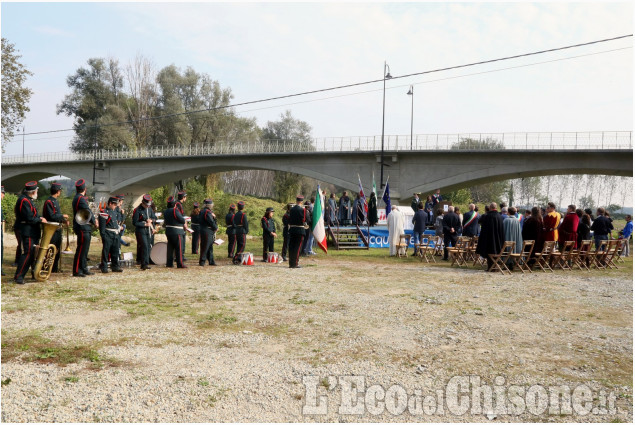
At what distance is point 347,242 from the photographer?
65.8 ft

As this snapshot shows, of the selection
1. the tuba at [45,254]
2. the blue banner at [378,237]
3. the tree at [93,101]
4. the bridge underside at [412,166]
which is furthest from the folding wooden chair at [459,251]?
the tree at [93,101]

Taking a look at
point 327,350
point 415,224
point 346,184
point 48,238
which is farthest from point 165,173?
point 327,350

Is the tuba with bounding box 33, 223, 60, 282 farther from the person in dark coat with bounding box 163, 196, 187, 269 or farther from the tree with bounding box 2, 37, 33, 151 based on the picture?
the tree with bounding box 2, 37, 33, 151

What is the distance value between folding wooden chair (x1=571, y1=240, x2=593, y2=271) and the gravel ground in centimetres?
347

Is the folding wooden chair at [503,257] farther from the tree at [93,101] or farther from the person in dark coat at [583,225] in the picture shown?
the tree at [93,101]

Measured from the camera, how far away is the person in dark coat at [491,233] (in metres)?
12.6

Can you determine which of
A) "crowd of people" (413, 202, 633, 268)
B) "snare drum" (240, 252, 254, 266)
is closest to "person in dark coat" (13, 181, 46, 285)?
"snare drum" (240, 252, 254, 266)

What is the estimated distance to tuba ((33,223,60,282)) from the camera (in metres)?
9.57

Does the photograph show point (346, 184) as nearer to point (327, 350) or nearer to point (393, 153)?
point (393, 153)

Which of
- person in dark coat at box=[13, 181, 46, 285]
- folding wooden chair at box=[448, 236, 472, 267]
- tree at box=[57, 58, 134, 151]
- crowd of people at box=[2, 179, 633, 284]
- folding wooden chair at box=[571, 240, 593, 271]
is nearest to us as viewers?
person in dark coat at box=[13, 181, 46, 285]

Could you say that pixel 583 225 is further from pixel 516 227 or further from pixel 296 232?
pixel 296 232

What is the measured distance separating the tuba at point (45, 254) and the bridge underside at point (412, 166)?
27348mm

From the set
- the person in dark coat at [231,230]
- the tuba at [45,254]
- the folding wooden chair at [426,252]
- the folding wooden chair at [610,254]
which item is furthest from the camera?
the folding wooden chair at [426,252]

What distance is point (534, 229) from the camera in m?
13.4
